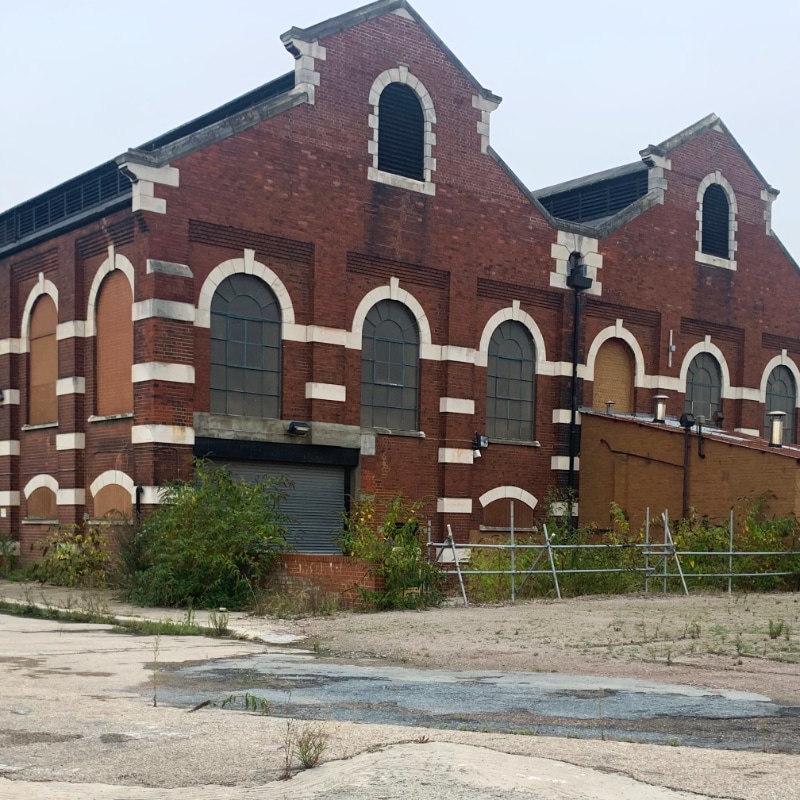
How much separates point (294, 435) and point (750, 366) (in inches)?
572

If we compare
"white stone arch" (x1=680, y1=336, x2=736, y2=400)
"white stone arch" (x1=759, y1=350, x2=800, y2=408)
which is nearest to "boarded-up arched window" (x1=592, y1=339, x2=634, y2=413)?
"white stone arch" (x1=680, y1=336, x2=736, y2=400)

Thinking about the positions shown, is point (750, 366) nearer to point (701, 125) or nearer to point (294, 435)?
point (701, 125)

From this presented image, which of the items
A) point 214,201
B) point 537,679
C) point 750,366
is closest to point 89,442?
point 214,201

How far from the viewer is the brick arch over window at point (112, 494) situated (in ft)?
72.2

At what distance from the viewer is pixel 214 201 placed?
2230 cm

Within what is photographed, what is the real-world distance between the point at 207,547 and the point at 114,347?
227 inches

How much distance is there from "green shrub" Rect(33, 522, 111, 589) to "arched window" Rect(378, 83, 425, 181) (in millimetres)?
9766

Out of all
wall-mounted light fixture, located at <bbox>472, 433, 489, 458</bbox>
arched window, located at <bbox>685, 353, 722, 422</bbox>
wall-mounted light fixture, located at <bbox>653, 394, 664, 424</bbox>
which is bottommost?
wall-mounted light fixture, located at <bbox>472, 433, 489, 458</bbox>

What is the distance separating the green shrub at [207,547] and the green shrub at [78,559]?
185 cm

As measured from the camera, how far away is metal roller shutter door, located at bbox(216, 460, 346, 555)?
23.1m

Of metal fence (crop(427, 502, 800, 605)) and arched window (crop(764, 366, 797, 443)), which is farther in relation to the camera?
arched window (crop(764, 366, 797, 443))

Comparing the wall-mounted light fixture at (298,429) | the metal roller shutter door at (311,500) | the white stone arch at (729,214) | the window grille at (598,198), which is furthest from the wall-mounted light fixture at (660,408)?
the wall-mounted light fixture at (298,429)

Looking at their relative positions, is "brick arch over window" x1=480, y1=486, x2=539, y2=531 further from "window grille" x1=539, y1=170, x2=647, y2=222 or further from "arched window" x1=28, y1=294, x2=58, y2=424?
"arched window" x1=28, y1=294, x2=58, y2=424

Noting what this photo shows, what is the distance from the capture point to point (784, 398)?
33125mm
